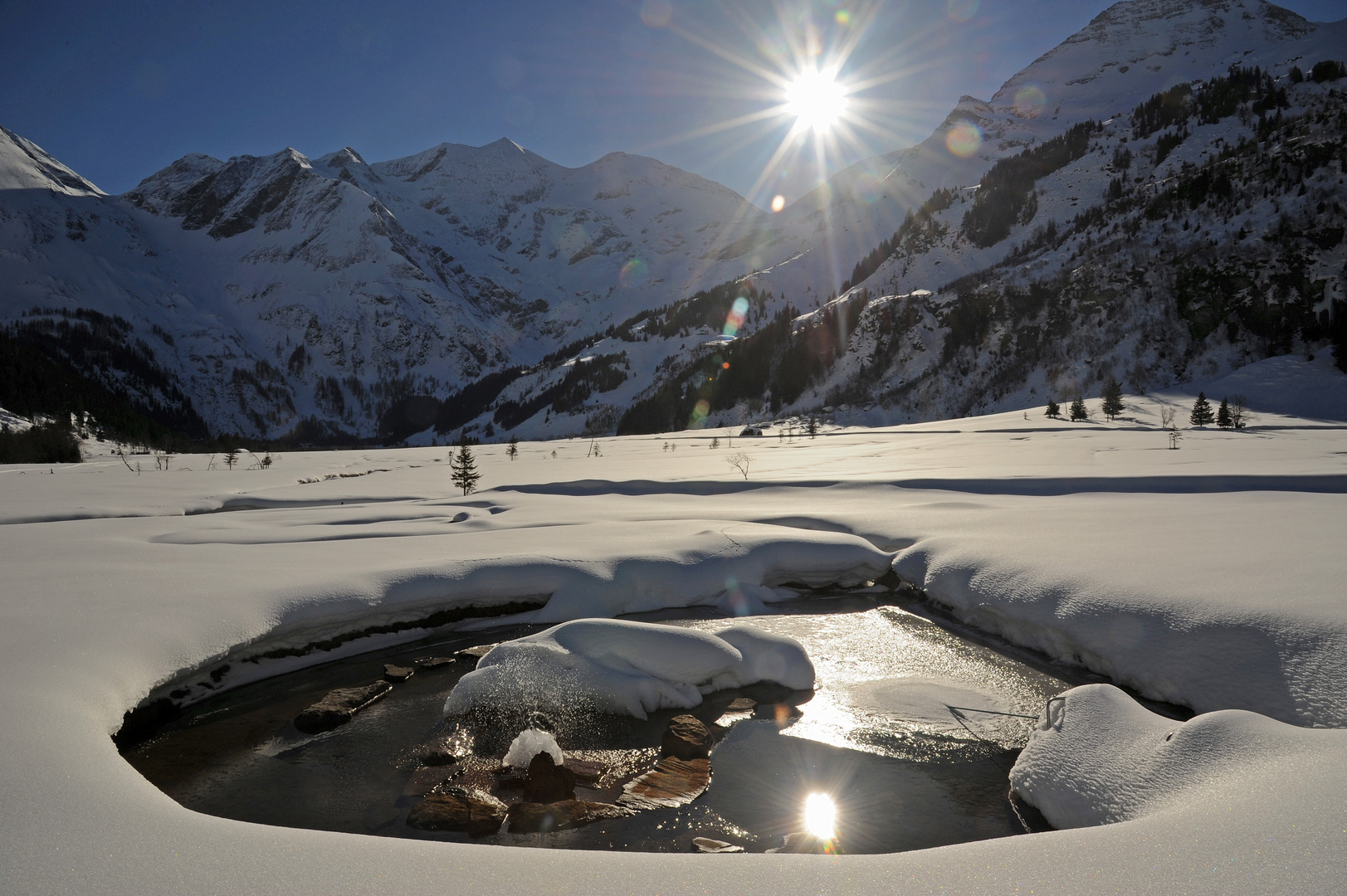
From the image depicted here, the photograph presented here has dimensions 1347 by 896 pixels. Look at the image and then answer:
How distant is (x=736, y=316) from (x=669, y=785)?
150m

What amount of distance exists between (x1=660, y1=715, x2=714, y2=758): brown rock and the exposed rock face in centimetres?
312

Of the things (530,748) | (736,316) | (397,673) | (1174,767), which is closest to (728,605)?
(530,748)

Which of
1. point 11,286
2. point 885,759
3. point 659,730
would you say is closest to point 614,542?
point 659,730

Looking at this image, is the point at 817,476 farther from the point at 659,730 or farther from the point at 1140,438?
the point at 1140,438

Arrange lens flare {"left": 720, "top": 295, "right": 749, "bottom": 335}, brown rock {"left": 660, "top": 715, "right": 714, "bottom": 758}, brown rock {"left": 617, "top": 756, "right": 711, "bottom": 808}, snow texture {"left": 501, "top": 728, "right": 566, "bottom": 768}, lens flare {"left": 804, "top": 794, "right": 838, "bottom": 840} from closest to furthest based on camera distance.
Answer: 1. lens flare {"left": 804, "top": 794, "right": 838, "bottom": 840}
2. brown rock {"left": 617, "top": 756, "right": 711, "bottom": 808}
3. snow texture {"left": 501, "top": 728, "right": 566, "bottom": 768}
4. brown rock {"left": 660, "top": 715, "right": 714, "bottom": 758}
5. lens flare {"left": 720, "top": 295, "right": 749, "bottom": 335}

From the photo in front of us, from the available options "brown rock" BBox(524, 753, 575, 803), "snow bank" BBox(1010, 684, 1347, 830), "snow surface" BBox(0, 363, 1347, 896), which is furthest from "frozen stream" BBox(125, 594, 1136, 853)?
"snow surface" BBox(0, 363, 1347, 896)

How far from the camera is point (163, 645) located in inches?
225

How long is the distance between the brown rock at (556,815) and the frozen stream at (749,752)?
3.1 inches

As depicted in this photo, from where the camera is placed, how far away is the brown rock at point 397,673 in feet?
22.0

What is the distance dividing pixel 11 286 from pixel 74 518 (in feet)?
778

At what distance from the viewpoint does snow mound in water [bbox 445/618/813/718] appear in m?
5.92

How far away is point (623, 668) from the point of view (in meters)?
6.23

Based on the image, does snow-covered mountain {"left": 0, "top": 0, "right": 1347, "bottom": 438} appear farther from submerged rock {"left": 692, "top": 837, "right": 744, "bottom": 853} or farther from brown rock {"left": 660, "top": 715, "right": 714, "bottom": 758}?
submerged rock {"left": 692, "top": 837, "right": 744, "bottom": 853}

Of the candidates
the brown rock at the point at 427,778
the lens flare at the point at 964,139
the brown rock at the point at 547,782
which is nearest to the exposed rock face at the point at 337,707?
the brown rock at the point at 427,778
